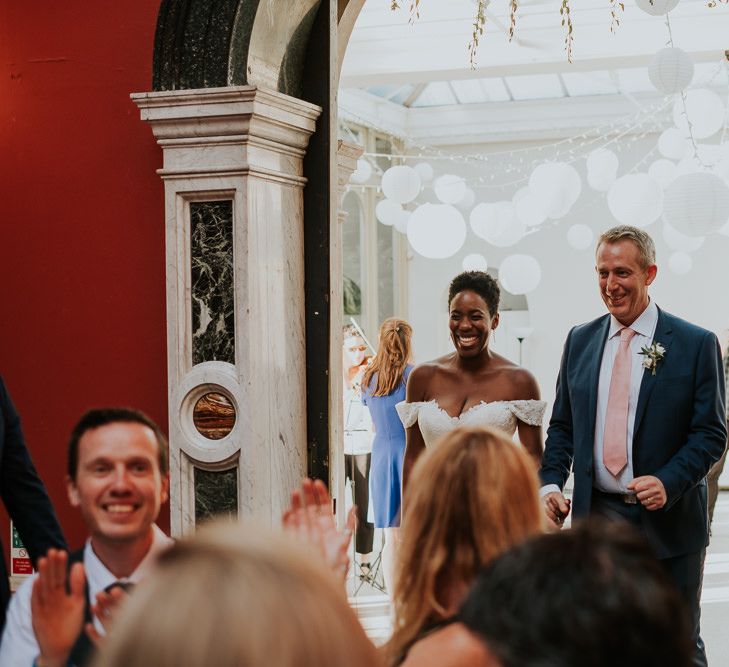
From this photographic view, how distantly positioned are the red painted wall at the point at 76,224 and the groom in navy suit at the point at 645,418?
4.96 feet

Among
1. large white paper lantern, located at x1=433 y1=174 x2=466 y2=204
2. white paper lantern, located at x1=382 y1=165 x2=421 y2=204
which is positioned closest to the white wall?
large white paper lantern, located at x1=433 y1=174 x2=466 y2=204

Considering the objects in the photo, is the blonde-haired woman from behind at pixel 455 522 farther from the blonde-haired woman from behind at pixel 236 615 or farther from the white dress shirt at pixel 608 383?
the white dress shirt at pixel 608 383

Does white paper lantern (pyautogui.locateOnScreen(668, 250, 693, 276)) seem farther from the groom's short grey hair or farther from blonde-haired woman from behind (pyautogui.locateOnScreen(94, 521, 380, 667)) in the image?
blonde-haired woman from behind (pyautogui.locateOnScreen(94, 521, 380, 667))

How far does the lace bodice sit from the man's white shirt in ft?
1.80

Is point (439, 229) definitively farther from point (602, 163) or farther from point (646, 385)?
point (646, 385)

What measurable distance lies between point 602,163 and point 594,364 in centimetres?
697

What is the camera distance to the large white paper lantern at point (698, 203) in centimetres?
732

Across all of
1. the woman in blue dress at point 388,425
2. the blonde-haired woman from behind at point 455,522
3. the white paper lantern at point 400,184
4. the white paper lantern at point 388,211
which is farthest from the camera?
the white paper lantern at point 388,211

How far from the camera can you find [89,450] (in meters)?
2.43

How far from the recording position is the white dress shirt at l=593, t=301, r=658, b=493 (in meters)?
3.98

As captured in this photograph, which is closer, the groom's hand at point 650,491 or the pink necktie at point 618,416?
the groom's hand at point 650,491

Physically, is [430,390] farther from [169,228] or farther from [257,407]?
[169,228]

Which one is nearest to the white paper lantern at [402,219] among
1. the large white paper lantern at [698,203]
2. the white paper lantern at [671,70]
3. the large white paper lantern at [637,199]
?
the large white paper lantern at [637,199]

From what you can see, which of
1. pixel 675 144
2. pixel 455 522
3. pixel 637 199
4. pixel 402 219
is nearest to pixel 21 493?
pixel 455 522
